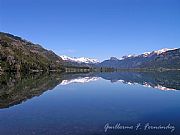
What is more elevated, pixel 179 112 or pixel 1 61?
pixel 1 61

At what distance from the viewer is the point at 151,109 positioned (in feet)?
172

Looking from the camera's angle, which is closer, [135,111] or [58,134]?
[58,134]

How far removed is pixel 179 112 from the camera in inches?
1918

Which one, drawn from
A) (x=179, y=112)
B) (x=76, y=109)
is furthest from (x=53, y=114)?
(x=179, y=112)

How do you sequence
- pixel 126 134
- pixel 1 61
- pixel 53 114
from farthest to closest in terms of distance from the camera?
pixel 1 61, pixel 53 114, pixel 126 134

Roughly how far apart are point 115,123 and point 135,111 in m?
10.8

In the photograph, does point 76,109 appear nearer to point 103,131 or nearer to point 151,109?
point 151,109

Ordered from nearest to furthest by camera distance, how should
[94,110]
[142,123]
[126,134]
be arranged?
[126,134]
[142,123]
[94,110]

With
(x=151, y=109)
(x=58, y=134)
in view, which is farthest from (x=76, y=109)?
(x=58, y=134)

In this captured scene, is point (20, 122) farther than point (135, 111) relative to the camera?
No

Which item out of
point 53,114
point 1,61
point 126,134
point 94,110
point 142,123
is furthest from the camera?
point 1,61

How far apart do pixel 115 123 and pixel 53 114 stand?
11055 millimetres

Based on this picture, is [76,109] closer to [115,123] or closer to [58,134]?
[115,123]

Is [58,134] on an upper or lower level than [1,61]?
lower
